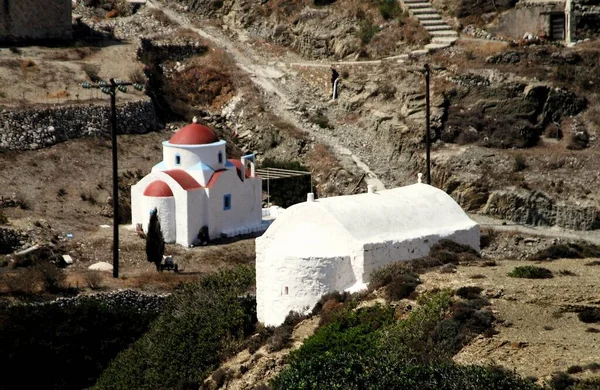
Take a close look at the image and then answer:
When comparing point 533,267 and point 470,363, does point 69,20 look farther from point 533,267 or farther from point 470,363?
point 470,363

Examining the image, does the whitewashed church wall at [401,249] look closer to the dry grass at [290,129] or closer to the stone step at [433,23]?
the dry grass at [290,129]

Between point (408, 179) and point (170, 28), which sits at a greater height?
point (170, 28)

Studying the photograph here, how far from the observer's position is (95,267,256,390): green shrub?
124 ft

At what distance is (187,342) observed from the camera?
38.8 meters

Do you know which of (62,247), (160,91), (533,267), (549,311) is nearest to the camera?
(549,311)

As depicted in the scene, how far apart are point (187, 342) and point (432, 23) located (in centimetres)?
3059

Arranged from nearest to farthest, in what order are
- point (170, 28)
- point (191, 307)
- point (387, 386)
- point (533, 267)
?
point (387, 386)
point (533, 267)
point (191, 307)
point (170, 28)

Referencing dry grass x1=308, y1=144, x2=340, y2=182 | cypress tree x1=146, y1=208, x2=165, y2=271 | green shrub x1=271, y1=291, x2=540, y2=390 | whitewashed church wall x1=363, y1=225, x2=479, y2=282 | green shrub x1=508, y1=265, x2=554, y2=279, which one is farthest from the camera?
dry grass x1=308, y1=144, x2=340, y2=182

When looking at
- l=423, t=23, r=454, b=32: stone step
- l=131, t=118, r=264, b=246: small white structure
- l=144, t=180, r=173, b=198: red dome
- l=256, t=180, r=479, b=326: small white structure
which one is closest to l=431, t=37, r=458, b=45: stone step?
l=423, t=23, r=454, b=32: stone step

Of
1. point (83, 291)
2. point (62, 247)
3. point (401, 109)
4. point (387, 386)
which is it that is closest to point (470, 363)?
point (387, 386)

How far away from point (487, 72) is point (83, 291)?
2346 centimetres

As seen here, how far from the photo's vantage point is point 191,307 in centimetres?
4066

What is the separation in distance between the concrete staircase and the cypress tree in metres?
20.5

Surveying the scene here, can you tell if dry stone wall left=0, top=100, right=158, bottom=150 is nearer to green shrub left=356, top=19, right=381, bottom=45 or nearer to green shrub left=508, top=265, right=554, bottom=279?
green shrub left=356, top=19, right=381, bottom=45
